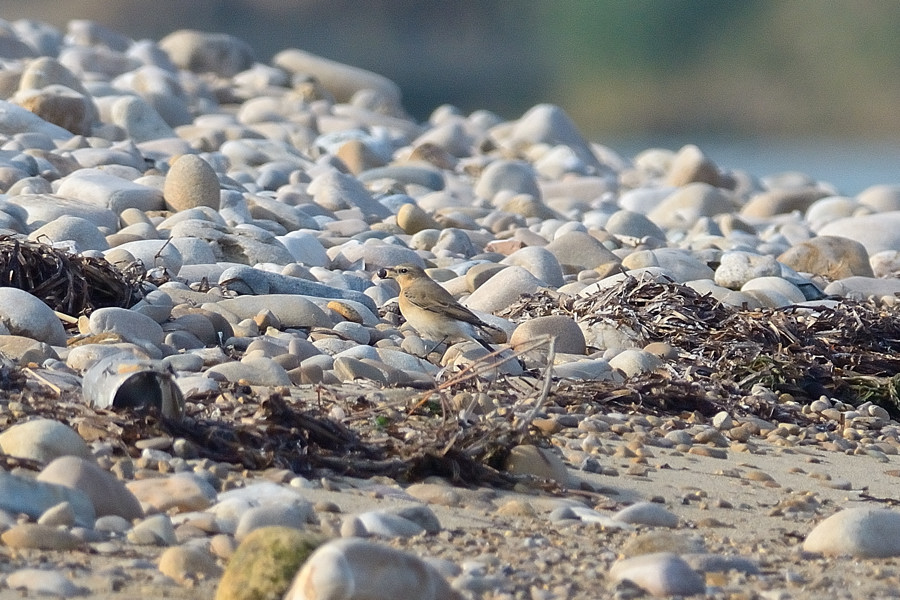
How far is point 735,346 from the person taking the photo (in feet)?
16.2

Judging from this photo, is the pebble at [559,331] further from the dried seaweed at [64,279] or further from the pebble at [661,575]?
the pebble at [661,575]

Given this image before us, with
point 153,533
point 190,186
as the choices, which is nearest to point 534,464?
point 153,533

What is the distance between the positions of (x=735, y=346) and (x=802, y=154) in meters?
18.0

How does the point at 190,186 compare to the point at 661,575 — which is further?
the point at 190,186

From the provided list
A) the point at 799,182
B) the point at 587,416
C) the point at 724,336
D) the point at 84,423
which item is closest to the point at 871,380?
the point at 724,336

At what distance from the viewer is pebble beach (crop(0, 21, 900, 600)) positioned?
8.29 ft

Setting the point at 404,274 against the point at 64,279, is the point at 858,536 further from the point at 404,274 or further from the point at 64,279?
the point at 64,279

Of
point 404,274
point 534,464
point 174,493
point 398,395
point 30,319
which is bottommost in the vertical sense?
point 174,493

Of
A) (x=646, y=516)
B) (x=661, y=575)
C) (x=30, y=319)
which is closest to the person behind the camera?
(x=661, y=575)

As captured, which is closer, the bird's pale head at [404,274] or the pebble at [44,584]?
the pebble at [44,584]

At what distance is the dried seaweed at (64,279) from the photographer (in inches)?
187

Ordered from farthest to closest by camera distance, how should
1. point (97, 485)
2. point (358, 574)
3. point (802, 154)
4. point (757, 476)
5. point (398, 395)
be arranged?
point (802, 154) → point (398, 395) → point (757, 476) → point (97, 485) → point (358, 574)

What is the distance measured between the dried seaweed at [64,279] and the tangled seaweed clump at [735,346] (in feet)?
5.59

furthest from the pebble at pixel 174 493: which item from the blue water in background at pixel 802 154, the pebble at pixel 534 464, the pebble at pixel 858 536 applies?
the blue water in background at pixel 802 154
